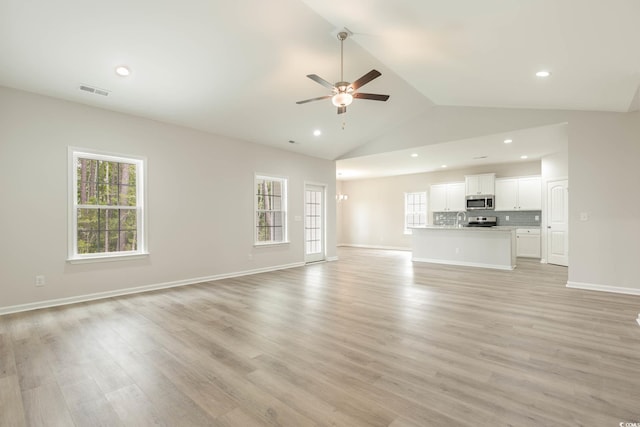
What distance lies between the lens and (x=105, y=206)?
4.71 metres

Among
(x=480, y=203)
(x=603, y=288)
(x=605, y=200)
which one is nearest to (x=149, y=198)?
(x=605, y=200)

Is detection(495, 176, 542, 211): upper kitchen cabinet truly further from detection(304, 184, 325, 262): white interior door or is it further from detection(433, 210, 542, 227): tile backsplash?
detection(304, 184, 325, 262): white interior door

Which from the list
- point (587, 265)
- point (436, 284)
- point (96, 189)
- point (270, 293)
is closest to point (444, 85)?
point (436, 284)

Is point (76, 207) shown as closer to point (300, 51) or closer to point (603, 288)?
point (300, 51)

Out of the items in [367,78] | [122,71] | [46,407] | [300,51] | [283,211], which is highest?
[300,51]

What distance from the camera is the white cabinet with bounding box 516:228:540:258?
27.9ft

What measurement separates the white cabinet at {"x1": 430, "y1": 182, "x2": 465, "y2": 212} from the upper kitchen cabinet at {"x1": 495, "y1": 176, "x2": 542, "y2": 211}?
1053mm

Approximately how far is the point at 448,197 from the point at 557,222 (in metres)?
3.12

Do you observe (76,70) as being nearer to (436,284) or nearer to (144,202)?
(144,202)

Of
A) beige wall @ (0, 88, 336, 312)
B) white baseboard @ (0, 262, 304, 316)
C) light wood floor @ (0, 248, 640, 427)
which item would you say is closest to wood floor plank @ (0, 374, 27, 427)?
light wood floor @ (0, 248, 640, 427)

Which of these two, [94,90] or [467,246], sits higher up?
Answer: [94,90]

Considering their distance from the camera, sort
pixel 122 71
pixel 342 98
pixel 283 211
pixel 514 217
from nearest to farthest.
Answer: pixel 342 98
pixel 122 71
pixel 283 211
pixel 514 217

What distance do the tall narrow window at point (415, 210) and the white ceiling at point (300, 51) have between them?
5.73 meters

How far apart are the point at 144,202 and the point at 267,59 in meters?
3.05
